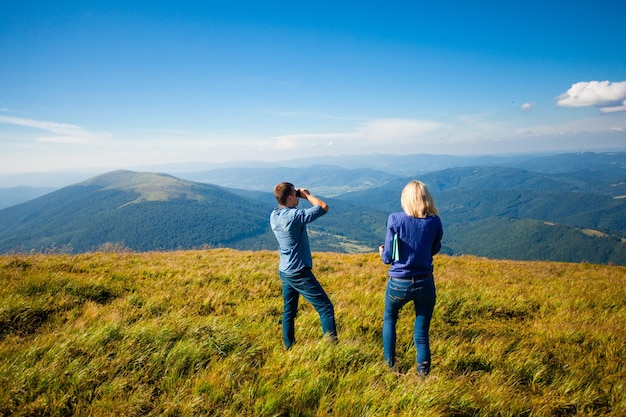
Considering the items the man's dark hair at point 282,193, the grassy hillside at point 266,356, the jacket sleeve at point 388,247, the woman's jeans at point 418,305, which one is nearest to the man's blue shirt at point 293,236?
the man's dark hair at point 282,193

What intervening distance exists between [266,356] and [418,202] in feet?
9.69

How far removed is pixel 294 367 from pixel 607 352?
18.1ft

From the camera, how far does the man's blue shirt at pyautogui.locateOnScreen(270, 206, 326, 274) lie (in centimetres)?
471

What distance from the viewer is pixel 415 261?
4.12 meters

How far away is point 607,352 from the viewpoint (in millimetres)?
5125

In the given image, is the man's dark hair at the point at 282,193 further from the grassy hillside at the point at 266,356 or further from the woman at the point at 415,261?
the grassy hillside at the point at 266,356

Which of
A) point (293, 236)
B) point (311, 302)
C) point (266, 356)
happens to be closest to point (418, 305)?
point (311, 302)

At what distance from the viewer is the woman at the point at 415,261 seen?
163 inches

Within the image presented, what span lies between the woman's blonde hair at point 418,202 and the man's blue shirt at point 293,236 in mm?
1271

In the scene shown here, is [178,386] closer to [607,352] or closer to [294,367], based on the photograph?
[294,367]

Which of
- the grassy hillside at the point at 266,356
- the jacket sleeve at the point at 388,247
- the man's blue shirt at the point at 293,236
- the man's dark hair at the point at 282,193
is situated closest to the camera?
the grassy hillside at the point at 266,356

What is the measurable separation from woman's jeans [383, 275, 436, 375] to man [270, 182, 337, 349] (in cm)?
88

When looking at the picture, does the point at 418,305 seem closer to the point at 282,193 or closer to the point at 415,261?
the point at 415,261

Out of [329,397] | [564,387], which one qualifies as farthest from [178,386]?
[564,387]
